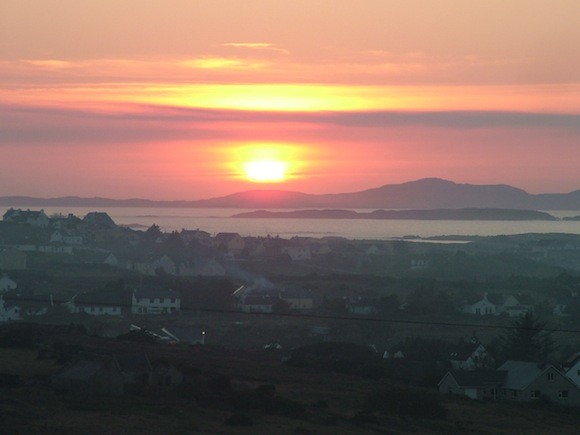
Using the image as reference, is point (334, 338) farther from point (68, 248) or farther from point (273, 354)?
point (68, 248)

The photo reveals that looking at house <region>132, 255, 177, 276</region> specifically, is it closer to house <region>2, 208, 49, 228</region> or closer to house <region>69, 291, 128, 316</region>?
house <region>2, 208, 49, 228</region>

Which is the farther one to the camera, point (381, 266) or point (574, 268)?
point (574, 268)

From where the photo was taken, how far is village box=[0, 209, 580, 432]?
4034 centimetres

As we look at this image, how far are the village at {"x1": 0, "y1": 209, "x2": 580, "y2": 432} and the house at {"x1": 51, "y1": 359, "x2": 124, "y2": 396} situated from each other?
0.04 metres

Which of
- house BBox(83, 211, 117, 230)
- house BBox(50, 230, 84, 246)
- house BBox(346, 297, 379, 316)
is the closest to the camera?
house BBox(346, 297, 379, 316)

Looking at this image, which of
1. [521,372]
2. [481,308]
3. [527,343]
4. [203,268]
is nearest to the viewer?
[521,372]

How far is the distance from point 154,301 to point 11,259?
17.7m

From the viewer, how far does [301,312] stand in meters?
62.4

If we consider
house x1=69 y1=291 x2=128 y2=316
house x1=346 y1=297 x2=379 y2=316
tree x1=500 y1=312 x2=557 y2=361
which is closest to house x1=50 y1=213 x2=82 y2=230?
house x1=69 y1=291 x2=128 y2=316

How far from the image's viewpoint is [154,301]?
62.2m

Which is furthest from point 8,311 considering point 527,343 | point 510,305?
point 510,305

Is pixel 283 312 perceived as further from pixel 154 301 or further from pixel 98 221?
pixel 98 221

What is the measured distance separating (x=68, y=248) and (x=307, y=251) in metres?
23.9

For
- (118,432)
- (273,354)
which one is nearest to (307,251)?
(273,354)
